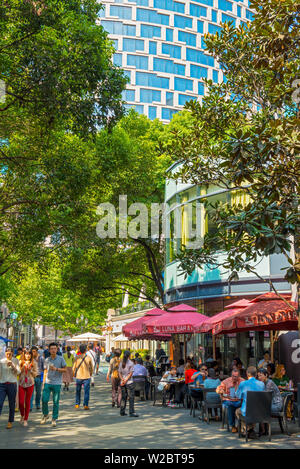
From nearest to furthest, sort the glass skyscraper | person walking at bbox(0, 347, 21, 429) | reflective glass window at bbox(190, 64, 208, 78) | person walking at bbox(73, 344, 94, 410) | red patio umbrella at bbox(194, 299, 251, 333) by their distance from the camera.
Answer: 1. person walking at bbox(0, 347, 21, 429)
2. red patio umbrella at bbox(194, 299, 251, 333)
3. person walking at bbox(73, 344, 94, 410)
4. the glass skyscraper
5. reflective glass window at bbox(190, 64, 208, 78)

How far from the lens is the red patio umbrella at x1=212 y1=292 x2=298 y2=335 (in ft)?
40.4

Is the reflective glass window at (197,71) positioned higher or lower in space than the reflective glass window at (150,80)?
higher

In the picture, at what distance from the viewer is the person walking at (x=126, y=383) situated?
44.4ft

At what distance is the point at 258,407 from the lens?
32.6 feet

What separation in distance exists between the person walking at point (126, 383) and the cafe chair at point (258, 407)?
14.1 ft

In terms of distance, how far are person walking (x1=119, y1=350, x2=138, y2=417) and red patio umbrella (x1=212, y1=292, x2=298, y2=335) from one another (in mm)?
2556

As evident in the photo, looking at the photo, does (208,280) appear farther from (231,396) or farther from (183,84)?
(183,84)

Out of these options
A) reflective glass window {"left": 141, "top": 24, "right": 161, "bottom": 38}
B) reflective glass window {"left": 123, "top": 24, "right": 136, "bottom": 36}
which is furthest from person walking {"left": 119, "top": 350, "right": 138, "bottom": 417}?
reflective glass window {"left": 141, "top": 24, "right": 161, "bottom": 38}

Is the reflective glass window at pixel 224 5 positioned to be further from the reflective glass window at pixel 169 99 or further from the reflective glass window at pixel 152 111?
the reflective glass window at pixel 152 111

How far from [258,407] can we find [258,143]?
15.7ft

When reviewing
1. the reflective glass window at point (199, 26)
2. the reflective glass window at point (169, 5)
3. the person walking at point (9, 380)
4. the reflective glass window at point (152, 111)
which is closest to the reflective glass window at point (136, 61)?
the reflective glass window at point (152, 111)

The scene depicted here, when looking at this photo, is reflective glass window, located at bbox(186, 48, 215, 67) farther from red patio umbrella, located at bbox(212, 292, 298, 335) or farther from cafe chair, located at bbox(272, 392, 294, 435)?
cafe chair, located at bbox(272, 392, 294, 435)

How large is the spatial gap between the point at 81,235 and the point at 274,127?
30.7 ft

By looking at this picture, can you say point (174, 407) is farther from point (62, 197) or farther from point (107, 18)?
point (107, 18)
